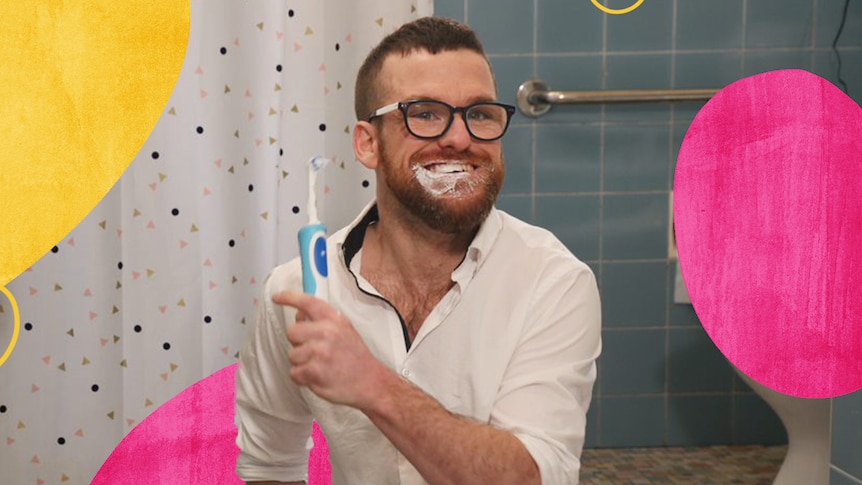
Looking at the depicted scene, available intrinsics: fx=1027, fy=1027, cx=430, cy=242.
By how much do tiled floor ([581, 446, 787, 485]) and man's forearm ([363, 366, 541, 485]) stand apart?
3.45 ft

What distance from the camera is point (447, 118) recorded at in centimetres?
102

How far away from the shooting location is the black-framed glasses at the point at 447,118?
1.02m

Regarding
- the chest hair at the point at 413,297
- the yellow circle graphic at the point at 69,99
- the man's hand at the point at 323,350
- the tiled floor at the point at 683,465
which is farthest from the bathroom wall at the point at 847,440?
the yellow circle graphic at the point at 69,99

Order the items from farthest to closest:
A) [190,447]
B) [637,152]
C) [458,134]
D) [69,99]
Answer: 1. [637,152]
2. [190,447]
3. [69,99]
4. [458,134]

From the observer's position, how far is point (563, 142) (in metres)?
2.00

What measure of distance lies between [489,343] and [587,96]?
80 centimetres

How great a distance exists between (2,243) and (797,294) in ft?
3.44

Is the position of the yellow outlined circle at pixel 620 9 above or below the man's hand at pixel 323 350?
above

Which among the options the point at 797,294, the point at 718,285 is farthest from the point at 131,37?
the point at 797,294

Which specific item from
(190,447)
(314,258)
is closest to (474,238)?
(314,258)

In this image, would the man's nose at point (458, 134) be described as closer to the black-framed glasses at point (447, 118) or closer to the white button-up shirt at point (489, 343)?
the black-framed glasses at point (447, 118)

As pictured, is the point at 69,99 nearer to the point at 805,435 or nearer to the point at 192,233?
the point at 192,233

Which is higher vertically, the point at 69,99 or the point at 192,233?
the point at 69,99

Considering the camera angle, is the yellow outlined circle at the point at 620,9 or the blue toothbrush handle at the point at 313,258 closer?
the blue toothbrush handle at the point at 313,258
